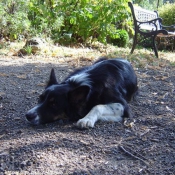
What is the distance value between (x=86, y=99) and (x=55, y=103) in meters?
0.38

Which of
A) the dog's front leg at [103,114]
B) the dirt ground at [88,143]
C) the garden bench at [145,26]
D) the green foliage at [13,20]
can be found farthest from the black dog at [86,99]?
the garden bench at [145,26]

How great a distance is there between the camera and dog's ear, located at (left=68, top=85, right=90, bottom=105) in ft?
11.3

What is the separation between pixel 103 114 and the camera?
12.1 ft

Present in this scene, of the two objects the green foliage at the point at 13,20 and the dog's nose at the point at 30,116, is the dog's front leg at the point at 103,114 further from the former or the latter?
the green foliage at the point at 13,20

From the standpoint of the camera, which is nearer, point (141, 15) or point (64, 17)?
point (64, 17)

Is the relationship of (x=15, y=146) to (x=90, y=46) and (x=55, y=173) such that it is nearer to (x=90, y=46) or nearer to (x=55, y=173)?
(x=55, y=173)

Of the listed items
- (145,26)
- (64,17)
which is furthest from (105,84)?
(145,26)

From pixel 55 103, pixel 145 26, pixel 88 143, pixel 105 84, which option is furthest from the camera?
pixel 145 26

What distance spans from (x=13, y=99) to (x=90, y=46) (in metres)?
7.21

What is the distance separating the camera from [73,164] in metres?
2.55

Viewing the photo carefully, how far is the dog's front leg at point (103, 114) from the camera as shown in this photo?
3404 mm

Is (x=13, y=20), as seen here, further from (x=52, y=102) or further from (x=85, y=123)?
(x=85, y=123)

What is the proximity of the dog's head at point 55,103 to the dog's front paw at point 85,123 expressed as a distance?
0.25 meters

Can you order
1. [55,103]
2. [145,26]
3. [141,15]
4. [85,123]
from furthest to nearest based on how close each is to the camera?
[141,15]
[145,26]
[55,103]
[85,123]
